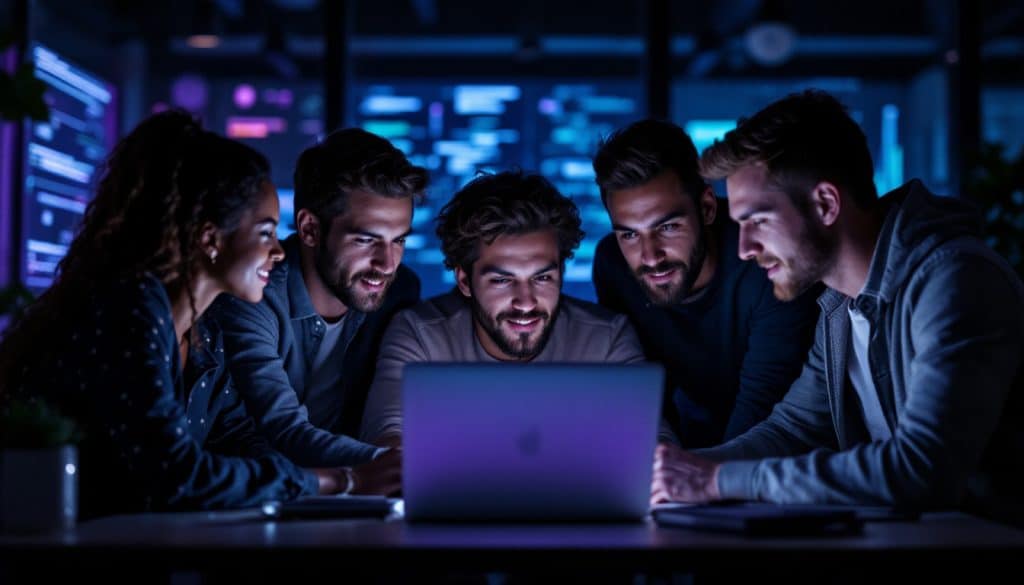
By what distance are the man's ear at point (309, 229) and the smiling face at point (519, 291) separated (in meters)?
0.47

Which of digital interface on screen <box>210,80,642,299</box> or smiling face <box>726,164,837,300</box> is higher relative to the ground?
digital interface on screen <box>210,80,642,299</box>

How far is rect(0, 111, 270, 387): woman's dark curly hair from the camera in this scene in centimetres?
204

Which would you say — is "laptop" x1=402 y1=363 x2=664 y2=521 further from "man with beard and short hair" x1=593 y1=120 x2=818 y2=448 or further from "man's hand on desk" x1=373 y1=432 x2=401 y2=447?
"man with beard and short hair" x1=593 y1=120 x2=818 y2=448

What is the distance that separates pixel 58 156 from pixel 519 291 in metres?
4.92

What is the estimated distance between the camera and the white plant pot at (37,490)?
61.4 inches

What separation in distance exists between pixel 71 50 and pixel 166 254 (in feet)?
18.8

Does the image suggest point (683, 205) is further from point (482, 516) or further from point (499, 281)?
point (482, 516)

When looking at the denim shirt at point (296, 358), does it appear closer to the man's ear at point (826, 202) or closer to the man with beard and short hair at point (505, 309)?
the man with beard and short hair at point (505, 309)

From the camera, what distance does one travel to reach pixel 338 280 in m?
2.92

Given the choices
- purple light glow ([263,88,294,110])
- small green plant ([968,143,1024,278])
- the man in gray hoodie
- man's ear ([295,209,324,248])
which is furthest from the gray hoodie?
purple light glow ([263,88,294,110])

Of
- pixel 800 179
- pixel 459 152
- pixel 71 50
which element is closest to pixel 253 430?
pixel 800 179

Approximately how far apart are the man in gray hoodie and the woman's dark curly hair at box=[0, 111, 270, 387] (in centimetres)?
102

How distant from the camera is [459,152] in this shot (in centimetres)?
736

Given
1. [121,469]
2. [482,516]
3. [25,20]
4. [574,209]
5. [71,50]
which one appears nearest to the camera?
[482,516]
